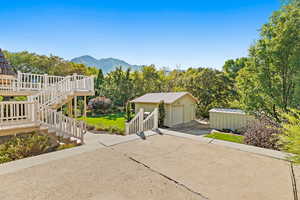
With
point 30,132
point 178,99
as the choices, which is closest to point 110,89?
point 178,99

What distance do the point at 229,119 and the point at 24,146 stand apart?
11.3 metres

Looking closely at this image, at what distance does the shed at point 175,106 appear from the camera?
1274cm

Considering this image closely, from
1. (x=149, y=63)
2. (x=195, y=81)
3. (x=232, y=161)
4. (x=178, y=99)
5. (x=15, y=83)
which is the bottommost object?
(x=232, y=161)

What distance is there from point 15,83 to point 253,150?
1172 centimetres

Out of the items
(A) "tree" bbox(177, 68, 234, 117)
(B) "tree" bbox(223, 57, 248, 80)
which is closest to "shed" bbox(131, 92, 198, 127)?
(A) "tree" bbox(177, 68, 234, 117)

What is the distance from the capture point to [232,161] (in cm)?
351

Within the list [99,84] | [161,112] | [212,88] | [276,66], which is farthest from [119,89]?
[276,66]

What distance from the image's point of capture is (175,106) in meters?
13.1

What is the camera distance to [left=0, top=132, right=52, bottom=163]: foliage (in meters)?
4.72

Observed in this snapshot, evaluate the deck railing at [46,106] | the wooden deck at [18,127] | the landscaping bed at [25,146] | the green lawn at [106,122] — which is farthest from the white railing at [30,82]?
the landscaping bed at [25,146]

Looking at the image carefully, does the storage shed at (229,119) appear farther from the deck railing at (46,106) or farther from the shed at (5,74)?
the shed at (5,74)

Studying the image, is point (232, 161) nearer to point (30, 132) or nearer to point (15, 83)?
point (30, 132)

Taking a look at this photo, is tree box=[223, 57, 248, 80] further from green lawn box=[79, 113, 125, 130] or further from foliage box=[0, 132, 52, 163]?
foliage box=[0, 132, 52, 163]

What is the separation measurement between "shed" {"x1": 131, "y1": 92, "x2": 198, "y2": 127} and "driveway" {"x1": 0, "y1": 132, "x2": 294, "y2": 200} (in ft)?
28.4
